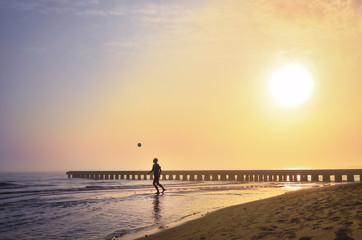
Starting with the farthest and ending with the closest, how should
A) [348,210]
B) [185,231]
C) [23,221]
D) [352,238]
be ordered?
1. [23,221]
2. [185,231]
3. [348,210]
4. [352,238]

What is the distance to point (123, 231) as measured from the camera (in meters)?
9.12

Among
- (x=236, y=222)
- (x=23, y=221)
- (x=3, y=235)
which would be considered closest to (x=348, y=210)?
(x=236, y=222)

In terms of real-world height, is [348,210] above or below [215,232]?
above

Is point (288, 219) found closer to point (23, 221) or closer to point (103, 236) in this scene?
point (103, 236)

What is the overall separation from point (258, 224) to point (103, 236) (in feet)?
13.2

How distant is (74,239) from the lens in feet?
26.9

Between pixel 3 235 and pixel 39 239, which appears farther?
pixel 3 235

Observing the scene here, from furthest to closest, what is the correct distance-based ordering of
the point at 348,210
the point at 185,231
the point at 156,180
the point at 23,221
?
the point at 156,180
the point at 23,221
the point at 185,231
the point at 348,210

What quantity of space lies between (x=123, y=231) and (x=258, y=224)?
12.5 ft

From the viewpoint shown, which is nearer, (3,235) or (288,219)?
(288,219)

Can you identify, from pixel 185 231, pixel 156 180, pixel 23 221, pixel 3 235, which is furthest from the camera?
pixel 156 180

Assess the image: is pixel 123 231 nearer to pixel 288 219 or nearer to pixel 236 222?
pixel 236 222

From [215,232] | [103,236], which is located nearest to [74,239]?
[103,236]

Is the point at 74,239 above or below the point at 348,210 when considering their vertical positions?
below
